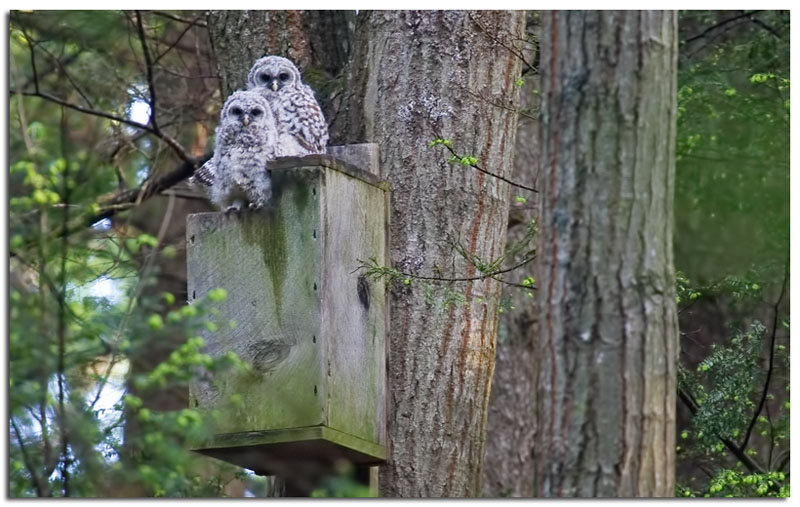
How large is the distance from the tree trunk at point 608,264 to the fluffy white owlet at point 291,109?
1.72 metres

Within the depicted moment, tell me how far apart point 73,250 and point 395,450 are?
1281mm

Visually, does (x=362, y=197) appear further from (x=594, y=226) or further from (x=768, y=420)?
(x=768, y=420)

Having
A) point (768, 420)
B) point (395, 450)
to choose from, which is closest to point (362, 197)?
point (395, 450)

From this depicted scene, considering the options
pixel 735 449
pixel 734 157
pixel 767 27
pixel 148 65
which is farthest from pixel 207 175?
pixel 767 27

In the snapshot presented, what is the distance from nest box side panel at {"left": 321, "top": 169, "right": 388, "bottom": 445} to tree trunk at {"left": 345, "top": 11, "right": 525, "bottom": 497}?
7 centimetres

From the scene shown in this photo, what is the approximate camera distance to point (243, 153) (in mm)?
4797

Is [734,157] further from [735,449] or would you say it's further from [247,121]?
[247,121]

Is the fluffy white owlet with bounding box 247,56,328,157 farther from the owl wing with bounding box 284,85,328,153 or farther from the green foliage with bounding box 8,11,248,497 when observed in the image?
the green foliage with bounding box 8,11,248,497

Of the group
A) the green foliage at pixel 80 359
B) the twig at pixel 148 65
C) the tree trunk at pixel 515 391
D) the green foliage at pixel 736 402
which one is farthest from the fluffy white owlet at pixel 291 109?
the tree trunk at pixel 515 391

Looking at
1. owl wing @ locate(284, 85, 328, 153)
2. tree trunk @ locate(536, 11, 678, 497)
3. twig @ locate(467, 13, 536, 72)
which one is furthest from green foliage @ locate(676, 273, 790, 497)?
tree trunk @ locate(536, 11, 678, 497)

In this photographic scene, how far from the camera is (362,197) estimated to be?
189 inches

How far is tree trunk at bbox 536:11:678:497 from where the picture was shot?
320 cm

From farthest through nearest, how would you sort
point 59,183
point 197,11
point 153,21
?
point 153,21 < point 197,11 < point 59,183

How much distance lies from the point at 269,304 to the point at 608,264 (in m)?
1.68
